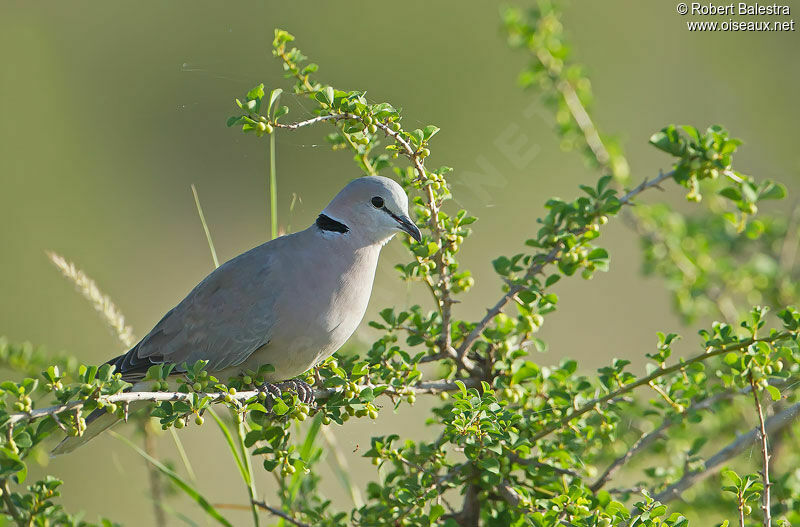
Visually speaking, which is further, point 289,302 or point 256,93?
point 289,302

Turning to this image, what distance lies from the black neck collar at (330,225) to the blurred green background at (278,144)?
4097 mm

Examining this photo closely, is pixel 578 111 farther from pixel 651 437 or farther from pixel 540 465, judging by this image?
pixel 540 465

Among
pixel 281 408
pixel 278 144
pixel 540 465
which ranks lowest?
pixel 281 408

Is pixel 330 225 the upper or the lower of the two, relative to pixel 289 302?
upper

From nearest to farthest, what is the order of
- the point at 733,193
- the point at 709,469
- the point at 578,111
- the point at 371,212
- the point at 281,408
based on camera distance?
the point at 281,408 → the point at 733,193 → the point at 709,469 → the point at 371,212 → the point at 578,111

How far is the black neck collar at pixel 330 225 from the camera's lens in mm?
2711

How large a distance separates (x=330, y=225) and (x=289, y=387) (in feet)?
1.75

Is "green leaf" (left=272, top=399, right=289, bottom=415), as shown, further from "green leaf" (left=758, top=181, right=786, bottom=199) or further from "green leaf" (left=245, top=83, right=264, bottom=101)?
"green leaf" (left=758, top=181, right=786, bottom=199)

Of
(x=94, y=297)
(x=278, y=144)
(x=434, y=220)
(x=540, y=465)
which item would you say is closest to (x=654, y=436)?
(x=540, y=465)

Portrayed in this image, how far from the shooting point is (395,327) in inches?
95.0

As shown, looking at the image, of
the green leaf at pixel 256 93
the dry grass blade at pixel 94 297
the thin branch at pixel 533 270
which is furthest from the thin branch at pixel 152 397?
the green leaf at pixel 256 93

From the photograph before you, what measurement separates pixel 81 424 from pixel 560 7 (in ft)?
7.14

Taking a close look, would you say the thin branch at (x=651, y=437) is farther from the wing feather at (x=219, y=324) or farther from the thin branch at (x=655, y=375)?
the wing feather at (x=219, y=324)

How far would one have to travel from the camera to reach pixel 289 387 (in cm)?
257
